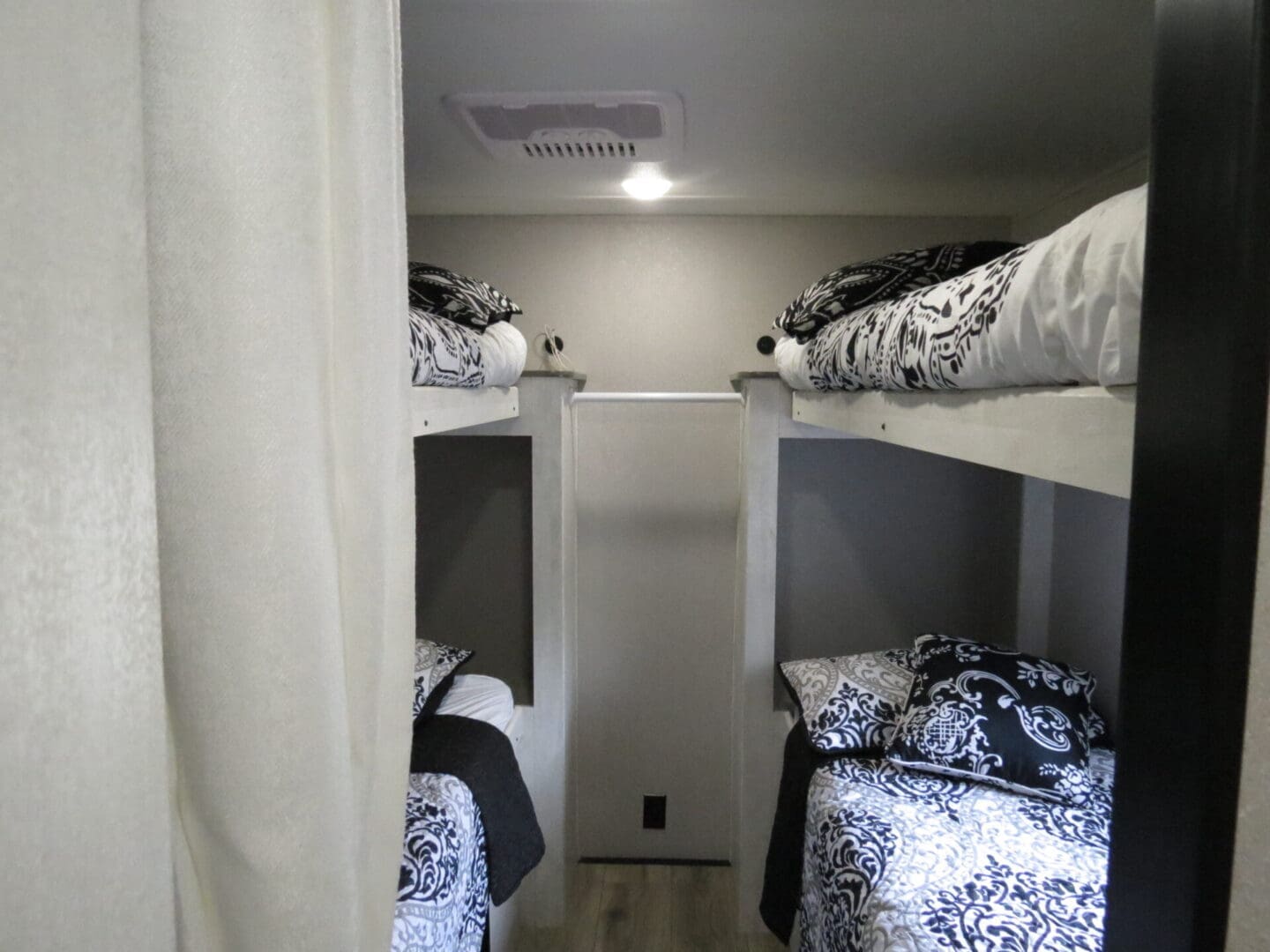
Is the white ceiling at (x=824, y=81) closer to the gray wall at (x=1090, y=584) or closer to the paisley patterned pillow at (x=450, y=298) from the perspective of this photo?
the paisley patterned pillow at (x=450, y=298)

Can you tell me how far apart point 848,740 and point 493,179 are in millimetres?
1641

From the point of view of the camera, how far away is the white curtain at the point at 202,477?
31 centimetres

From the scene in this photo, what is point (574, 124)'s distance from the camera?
157 centimetres

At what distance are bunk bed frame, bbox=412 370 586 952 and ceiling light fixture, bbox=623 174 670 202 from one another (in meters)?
0.53

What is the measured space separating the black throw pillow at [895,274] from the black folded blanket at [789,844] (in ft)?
3.20

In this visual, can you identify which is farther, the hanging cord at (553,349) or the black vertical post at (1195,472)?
the hanging cord at (553,349)

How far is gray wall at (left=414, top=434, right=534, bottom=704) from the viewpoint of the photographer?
2523mm

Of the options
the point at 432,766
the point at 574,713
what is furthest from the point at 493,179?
the point at 574,713

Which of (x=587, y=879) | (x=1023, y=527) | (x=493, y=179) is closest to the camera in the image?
(x=493, y=179)

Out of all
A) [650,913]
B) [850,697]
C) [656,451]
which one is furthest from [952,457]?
[650,913]

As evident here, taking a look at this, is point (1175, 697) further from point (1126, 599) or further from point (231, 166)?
point (231, 166)

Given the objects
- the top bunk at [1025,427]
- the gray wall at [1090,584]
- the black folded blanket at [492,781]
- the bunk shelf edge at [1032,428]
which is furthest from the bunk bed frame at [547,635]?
the gray wall at [1090,584]

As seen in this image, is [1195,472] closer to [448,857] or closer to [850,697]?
[448,857]

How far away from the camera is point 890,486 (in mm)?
2500
